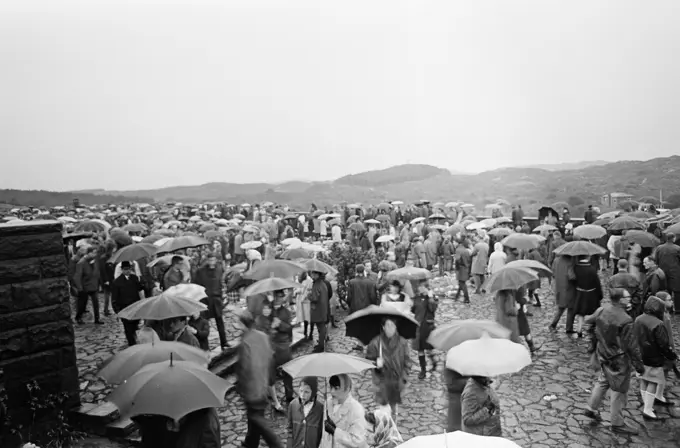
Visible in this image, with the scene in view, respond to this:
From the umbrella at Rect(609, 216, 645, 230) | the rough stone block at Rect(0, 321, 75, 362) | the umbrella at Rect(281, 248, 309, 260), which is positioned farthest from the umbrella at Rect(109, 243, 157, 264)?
the umbrella at Rect(609, 216, 645, 230)

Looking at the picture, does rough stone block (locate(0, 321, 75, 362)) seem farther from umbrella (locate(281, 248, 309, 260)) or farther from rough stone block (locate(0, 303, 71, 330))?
umbrella (locate(281, 248, 309, 260))

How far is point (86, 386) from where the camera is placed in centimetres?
700

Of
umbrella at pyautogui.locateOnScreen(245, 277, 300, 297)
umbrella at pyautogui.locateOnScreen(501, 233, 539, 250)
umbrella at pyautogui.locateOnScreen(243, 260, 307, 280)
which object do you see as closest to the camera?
umbrella at pyautogui.locateOnScreen(245, 277, 300, 297)

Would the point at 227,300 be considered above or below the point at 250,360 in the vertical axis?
below

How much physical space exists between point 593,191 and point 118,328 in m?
52.2

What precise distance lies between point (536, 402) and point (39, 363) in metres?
6.85

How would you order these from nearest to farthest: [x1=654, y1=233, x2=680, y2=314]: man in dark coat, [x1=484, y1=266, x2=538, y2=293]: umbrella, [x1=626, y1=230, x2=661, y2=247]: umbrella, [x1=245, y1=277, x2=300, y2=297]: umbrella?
[x1=245, y1=277, x2=300, y2=297]: umbrella < [x1=484, y1=266, x2=538, y2=293]: umbrella < [x1=654, y1=233, x2=680, y2=314]: man in dark coat < [x1=626, y1=230, x2=661, y2=247]: umbrella

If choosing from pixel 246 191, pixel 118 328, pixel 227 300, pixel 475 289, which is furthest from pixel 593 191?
pixel 246 191

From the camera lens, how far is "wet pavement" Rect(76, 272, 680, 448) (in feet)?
18.7

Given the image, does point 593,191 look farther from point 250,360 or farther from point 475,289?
point 250,360

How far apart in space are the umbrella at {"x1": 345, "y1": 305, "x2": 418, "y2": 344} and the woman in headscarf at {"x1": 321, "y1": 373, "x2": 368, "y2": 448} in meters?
1.76

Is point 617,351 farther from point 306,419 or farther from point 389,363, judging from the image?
point 306,419

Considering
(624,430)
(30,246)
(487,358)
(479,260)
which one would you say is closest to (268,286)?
(30,246)

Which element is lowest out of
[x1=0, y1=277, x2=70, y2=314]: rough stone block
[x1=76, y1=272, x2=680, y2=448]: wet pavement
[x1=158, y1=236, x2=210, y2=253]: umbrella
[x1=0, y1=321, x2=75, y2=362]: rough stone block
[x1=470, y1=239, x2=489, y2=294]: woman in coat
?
[x1=76, y1=272, x2=680, y2=448]: wet pavement
